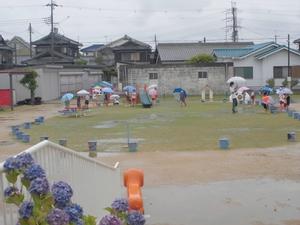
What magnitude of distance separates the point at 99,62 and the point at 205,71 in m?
30.6

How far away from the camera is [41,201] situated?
3.21 m

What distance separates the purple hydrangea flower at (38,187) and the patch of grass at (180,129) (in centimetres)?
1285

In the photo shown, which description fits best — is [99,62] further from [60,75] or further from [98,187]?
[98,187]

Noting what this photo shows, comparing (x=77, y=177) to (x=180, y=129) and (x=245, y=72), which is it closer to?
(x=180, y=129)

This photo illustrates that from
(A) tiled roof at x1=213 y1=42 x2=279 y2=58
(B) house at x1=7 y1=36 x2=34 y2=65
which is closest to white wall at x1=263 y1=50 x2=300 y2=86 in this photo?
Answer: (A) tiled roof at x1=213 y1=42 x2=279 y2=58

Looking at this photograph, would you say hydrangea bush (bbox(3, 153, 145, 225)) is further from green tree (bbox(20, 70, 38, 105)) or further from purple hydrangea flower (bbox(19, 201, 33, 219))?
green tree (bbox(20, 70, 38, 105))

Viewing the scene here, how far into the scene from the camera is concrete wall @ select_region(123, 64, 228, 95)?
165 ft

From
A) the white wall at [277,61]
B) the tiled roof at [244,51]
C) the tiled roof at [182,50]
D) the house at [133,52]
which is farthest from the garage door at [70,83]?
the white wall at [277,61]

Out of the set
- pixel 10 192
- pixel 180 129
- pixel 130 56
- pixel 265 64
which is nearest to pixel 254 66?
pixel 265 64

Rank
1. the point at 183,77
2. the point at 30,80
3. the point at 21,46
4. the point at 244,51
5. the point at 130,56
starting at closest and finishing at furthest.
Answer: the point at 30,80, the point at 183,77, the point at 244,51, the point at 130,56, the point at 21,46

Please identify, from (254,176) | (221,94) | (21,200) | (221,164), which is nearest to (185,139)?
(221,164)

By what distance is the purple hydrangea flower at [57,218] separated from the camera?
121 inches

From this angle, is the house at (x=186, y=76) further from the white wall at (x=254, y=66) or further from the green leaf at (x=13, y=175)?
the green leaf at (x=13, y=175)

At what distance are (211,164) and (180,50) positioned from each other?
167 feet
